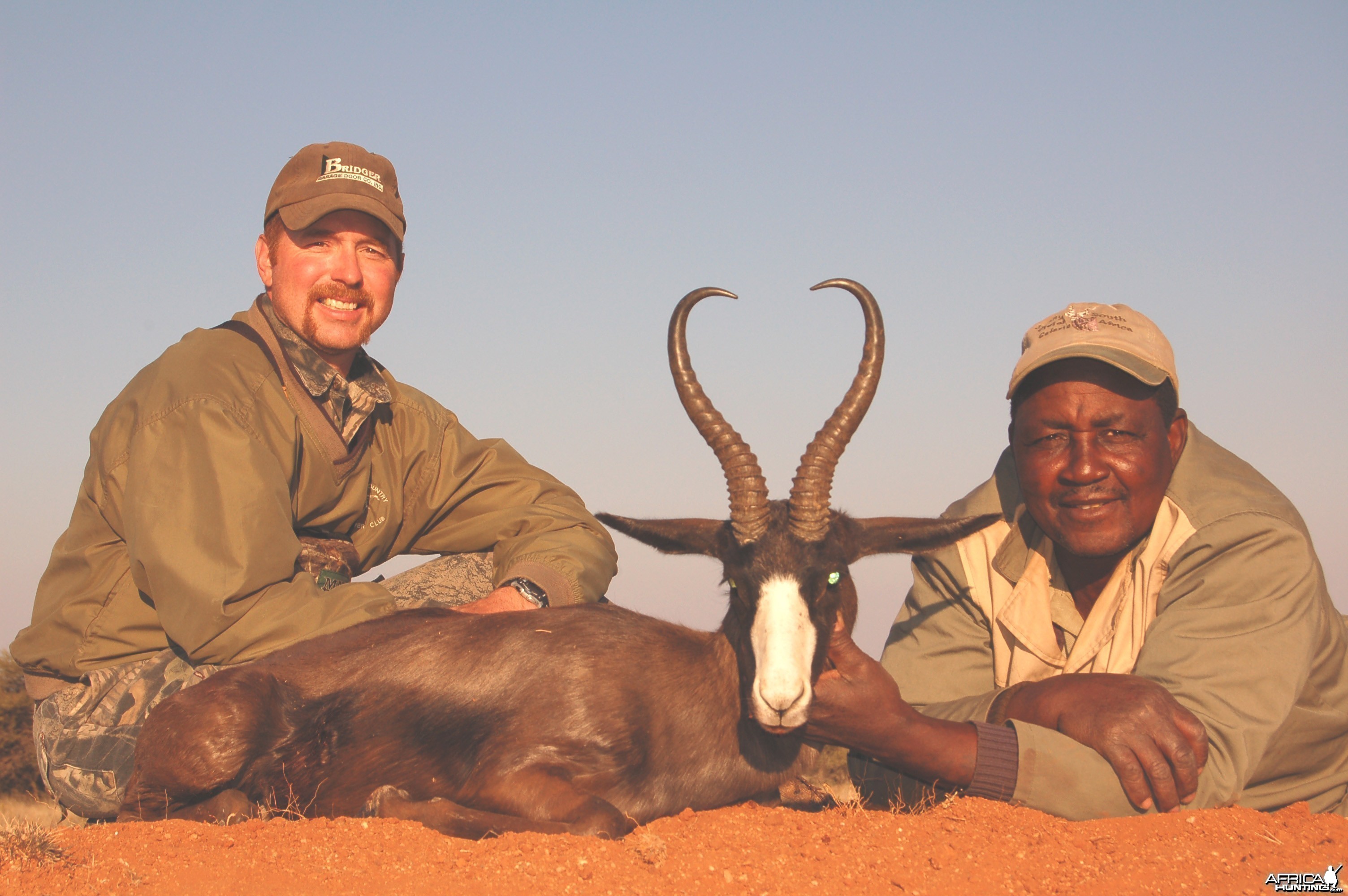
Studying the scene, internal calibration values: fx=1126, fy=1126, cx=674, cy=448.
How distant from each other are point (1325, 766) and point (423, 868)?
4.66 m

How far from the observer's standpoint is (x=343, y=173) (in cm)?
737

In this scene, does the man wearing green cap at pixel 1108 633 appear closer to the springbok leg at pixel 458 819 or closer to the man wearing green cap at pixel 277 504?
the springbok leg at pixel 458 819

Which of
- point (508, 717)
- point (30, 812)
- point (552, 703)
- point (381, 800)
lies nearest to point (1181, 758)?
point (552, 703)

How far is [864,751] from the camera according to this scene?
18.0 feet

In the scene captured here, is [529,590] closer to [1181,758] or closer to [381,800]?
[381,800]

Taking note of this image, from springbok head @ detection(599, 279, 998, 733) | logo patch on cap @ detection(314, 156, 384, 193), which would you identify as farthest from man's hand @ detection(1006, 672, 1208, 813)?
logo patch on cap @ detection(314, 156, 384, 193)

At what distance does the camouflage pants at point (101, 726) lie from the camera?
622 centimetres

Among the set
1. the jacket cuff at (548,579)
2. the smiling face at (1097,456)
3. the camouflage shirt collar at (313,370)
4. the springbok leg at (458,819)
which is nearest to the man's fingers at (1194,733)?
the smiling face at (1097,456)

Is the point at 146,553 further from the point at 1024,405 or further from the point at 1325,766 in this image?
the point at 1325,766

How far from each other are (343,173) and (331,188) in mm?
152

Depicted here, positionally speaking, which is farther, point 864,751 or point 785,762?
point 785,762

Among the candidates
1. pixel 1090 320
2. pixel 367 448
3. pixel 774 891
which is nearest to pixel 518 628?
pixel 367 448

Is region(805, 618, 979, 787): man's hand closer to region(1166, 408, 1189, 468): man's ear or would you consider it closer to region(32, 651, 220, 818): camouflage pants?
region(1166, 408, 1189, 468): man's ear

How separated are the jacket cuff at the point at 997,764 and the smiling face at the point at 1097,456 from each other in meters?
1.37
